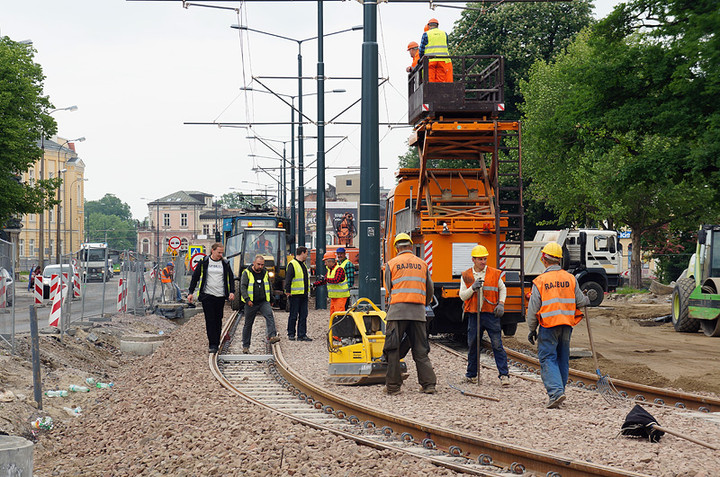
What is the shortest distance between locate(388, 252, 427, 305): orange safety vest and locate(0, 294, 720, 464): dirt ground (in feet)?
13.7

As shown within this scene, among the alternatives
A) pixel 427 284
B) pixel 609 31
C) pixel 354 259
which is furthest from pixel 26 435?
pixel 354 259

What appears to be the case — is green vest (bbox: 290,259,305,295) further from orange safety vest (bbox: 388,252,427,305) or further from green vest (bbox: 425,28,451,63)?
orange safety vest (bbox: 388,252,427,305)

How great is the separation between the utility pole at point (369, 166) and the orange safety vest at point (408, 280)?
183 cm

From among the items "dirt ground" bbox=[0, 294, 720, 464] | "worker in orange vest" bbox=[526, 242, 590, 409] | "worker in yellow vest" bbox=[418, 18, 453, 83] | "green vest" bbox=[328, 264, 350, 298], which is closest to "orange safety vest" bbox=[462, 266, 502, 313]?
"worker in orange vest" bbox=[526, 242, 590, 409]

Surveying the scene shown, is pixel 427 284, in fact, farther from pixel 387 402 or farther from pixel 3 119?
pixel 3 119

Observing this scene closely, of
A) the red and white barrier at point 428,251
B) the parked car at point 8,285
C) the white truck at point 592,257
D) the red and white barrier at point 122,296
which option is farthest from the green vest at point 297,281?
the white truck at point 592,257

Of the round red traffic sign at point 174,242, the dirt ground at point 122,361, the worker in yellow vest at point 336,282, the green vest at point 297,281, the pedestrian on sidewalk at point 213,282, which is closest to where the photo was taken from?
the dirt ground at point 122,361

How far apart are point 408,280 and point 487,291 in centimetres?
144

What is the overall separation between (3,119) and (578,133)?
28.2 m

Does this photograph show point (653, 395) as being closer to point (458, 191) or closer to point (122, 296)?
point (458, 191)

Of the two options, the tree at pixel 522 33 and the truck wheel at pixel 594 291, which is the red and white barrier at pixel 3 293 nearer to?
the truck wheel at pixel 594 291

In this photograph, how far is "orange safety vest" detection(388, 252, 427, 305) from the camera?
34.3ft

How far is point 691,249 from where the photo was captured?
1880 inches

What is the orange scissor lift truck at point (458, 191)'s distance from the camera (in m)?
15.5
